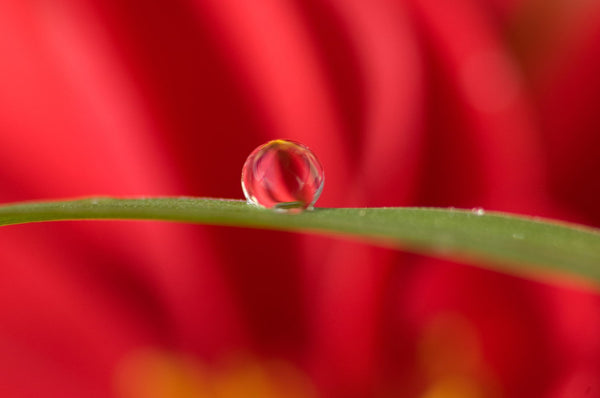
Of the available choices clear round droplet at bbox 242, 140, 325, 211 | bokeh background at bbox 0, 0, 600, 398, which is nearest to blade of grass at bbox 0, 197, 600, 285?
clear round droplet at bbox 242, 140, 325, 211

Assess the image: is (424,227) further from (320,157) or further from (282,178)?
(320,157)

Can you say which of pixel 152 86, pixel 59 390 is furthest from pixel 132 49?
pixel 59 390

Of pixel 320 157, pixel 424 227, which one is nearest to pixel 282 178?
pixel 424 227

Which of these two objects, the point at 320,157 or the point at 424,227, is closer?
the point at 424,227

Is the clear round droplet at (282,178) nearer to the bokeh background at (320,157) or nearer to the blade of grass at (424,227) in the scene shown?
the blade of grass at (424,227)

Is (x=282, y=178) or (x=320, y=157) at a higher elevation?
(x=320, y=157)

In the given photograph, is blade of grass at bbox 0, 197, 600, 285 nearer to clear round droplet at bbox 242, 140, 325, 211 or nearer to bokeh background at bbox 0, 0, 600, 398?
clear round droplet at bbox 242, 140, 325, 211
